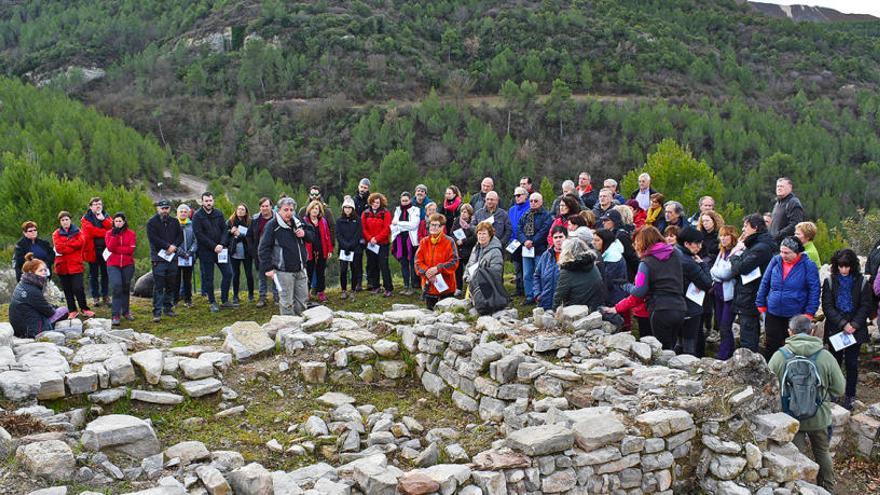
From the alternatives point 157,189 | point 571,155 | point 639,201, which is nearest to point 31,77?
point 157,189

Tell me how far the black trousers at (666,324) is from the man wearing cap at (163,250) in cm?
815

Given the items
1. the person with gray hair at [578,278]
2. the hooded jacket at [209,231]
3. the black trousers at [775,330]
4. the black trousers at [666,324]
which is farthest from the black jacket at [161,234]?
the black trousers at [775,330]

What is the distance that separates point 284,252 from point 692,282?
6.42m

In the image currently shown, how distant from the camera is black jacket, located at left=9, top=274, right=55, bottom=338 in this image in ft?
30.1

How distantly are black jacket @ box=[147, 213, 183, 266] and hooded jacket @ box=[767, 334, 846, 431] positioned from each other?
31.7ft

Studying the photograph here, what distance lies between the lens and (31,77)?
7669 cm

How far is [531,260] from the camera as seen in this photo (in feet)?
41.2

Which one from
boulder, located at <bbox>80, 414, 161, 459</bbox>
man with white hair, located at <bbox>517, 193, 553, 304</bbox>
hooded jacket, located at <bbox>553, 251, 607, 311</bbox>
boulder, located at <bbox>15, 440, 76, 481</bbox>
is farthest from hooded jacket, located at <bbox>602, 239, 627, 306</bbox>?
boulder, located at <bbox>15, 440, 76, 481</bbox>

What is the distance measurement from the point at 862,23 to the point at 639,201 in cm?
10427

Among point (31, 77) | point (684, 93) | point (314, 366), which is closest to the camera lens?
point (314, 366)

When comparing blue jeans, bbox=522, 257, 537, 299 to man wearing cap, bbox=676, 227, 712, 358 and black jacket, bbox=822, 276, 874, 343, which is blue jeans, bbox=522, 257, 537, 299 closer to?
man wearing cap, bbox=676, 227, 712, 358

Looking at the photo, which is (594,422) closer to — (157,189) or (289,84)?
(157,189)

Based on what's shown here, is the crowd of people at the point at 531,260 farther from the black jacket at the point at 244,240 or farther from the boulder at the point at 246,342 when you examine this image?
the boulder at the point at 246,342

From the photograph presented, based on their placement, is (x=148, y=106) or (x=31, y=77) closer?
(x=148, y=106)
